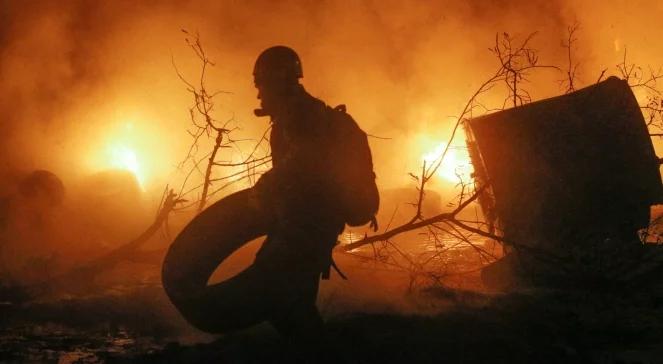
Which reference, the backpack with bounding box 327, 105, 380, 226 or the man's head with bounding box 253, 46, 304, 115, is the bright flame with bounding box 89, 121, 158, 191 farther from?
the backpack with bounding box 327, 105, 380, 226

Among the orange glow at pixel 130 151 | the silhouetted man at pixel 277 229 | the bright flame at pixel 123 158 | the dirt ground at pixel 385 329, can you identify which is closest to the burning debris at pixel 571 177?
the dirt ground at pixel 385 329

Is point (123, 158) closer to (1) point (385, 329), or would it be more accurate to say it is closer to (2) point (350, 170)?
(1) point (385, 329)

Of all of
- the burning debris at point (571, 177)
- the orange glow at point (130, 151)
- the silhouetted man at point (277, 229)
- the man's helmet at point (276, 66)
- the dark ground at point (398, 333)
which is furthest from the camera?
the orange glow at point (130, 151)

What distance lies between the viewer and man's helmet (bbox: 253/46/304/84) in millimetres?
3523

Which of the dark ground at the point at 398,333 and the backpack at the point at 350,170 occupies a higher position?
the backpack at the point at 350,170

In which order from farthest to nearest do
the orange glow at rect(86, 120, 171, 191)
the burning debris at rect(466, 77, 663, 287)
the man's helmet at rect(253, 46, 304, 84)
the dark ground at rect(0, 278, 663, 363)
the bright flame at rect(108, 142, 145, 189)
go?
the bright flame at rect(108, 142, 145, 189) < the orange glow at rect(86, 120, 171, 191) < the burning debris at rect(466, 77, 663, 287) < the dark ground at rect(0, 278, 663, 363) < the man's helmet at rect(253, 46, 304, 84)

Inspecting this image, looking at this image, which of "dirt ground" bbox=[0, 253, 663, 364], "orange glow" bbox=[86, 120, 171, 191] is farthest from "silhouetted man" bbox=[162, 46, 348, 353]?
"orange glow" bbox=[86, 120, 171, 191]

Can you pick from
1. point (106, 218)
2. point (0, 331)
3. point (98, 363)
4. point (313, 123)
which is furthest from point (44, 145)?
point (313, 123)

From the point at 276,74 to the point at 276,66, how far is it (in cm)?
6

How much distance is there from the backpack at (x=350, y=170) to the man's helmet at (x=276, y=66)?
1.36 ft

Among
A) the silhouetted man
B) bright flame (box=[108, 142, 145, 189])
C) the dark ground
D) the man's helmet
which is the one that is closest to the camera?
the silhouetted man

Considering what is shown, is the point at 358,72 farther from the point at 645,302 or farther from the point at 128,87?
the point at 645,302

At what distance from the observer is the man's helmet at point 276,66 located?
352 cm

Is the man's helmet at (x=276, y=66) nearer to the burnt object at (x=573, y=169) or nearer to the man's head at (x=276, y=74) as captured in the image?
the man's head at (x=276, y=74)
